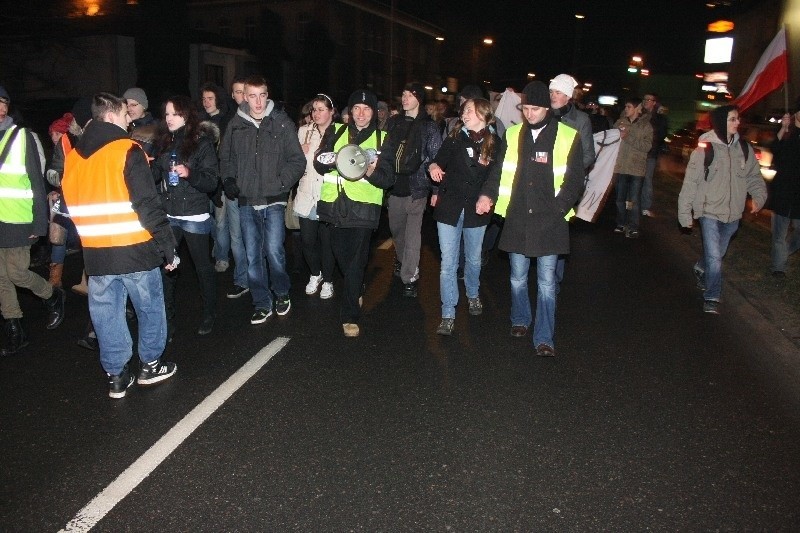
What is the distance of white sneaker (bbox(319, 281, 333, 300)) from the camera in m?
7.19

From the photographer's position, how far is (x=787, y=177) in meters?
7.90

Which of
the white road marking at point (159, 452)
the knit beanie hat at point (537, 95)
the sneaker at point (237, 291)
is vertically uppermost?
the knit beanie hat at point (537, 95)

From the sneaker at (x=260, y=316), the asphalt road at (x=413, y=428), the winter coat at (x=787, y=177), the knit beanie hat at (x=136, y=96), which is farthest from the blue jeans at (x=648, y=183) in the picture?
the knit beanie hat at (x=136, y=96)

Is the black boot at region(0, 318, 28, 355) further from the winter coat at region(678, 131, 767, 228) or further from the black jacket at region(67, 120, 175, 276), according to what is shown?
the winter coat at region(678, 131, 767, 228)

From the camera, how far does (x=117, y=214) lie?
4406mm

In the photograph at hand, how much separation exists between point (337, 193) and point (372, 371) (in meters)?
1.69

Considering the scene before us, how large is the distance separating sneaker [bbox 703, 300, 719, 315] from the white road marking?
14.7 ft

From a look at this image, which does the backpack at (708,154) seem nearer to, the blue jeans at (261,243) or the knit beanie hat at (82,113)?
the blue jeans at (261,243)

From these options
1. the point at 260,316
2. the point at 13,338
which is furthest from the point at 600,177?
the point at 13,338

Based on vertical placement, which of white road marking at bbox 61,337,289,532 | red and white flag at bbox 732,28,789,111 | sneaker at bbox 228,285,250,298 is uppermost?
red and white flag at bbox 732,28,789,111

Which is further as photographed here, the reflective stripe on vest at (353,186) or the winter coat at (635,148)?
the winter coat at (635,148)

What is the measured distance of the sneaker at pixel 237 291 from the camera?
7.23 metres

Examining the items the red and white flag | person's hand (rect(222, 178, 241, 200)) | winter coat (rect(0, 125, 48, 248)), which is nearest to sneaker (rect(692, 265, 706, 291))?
the red and white flag

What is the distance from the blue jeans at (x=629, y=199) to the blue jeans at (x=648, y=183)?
720 mm
